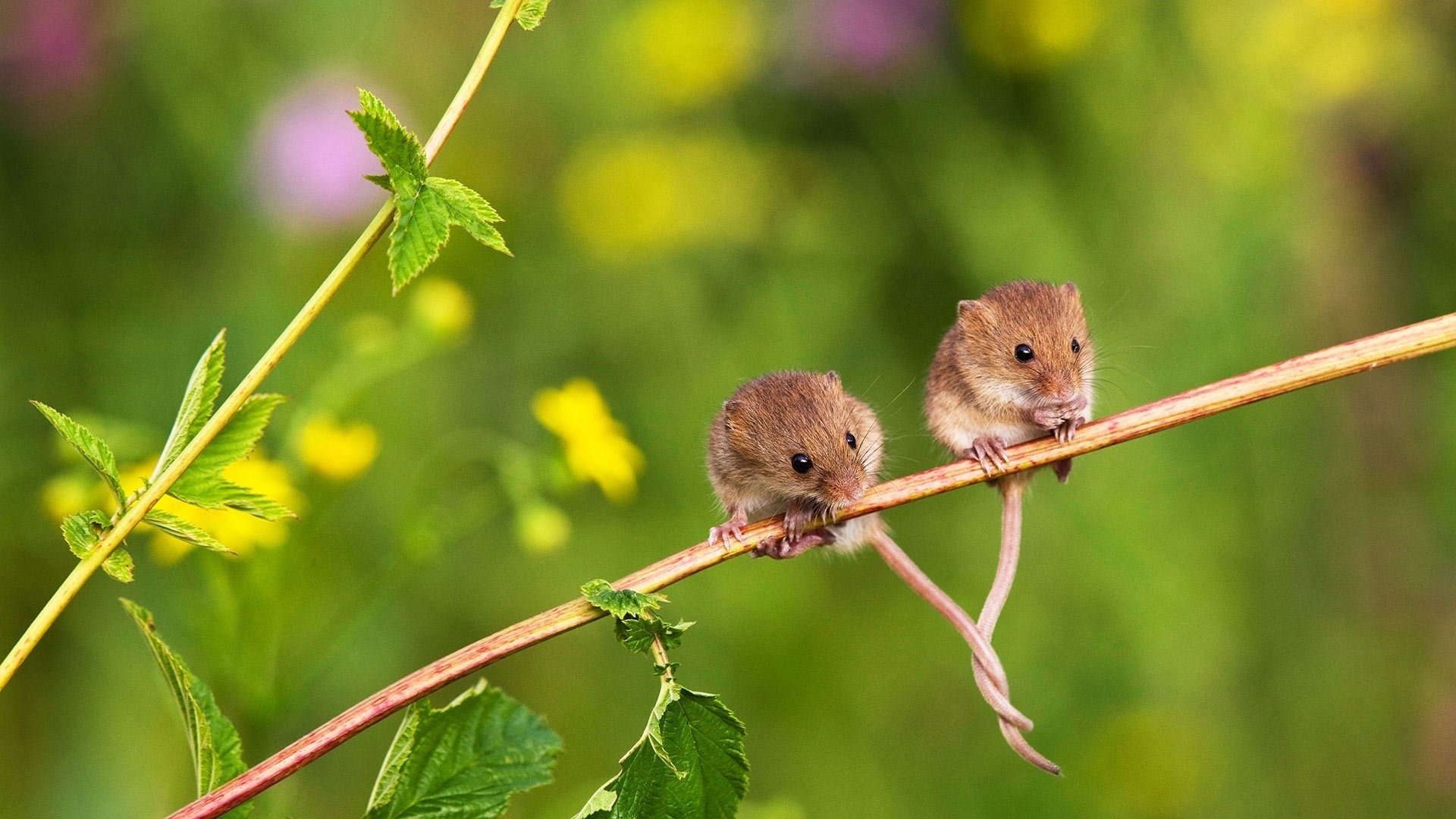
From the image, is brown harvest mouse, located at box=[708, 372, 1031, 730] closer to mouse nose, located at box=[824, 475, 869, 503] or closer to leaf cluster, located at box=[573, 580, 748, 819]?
mouse nose, located at box=[824, 475, 869, 503]

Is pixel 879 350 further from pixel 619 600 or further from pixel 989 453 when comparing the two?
pixel 619 600

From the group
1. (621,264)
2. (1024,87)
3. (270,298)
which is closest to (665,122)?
(621,264)

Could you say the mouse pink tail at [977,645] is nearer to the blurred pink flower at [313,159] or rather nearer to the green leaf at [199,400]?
the green leaf at [199,400]

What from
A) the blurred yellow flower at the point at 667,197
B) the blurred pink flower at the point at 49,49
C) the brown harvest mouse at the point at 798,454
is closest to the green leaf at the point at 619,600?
the brown harvest mouse at the point at 798,454

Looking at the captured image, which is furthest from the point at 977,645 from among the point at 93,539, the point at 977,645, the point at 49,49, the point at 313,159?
the point at 49,49

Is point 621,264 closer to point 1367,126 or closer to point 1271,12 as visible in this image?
point 1271,12
